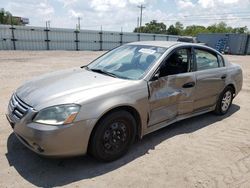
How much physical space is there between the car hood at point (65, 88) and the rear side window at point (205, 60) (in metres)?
1.73

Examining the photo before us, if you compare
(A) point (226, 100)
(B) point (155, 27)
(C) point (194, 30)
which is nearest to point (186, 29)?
(C) point (194, 30)

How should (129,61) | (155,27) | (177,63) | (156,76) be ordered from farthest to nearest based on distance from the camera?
1. (155,27)
2. (177,63)
3. (129,61)
4. (156,76)

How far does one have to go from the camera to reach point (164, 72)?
11.9ft

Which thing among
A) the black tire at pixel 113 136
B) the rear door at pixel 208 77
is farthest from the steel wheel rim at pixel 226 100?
the black tire at pixel 113 136

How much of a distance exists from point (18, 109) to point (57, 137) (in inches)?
27.3

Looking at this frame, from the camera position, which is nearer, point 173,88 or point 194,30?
point 173,88

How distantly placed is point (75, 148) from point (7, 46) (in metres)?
20.9

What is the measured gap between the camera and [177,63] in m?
3.97

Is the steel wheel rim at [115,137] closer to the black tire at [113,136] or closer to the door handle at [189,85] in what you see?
the black tire at [113,136]

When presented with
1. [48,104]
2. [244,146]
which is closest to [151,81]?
[48,104]

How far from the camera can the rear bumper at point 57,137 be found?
8.41 feet

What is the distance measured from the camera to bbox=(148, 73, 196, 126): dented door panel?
11.3ft

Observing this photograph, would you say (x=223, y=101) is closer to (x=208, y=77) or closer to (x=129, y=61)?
(x=208, y=77)

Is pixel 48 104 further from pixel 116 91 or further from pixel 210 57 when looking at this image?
pixel 210 57
